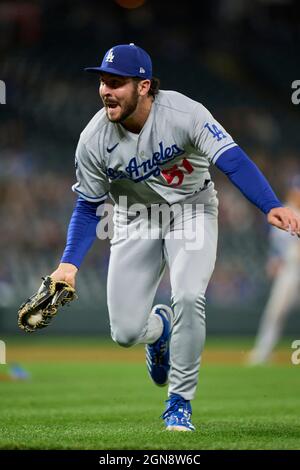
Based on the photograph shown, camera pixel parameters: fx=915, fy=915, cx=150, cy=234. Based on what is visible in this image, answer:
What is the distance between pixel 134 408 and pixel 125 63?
103 inches

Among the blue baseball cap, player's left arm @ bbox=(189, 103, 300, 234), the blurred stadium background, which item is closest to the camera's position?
player's left arm @ bbox=(189, 103, 300, 234)

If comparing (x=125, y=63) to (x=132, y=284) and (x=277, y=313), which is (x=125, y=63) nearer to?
(x=132, y=284)

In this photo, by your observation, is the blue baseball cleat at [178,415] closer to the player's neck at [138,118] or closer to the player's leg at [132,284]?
Answer: the player's leg at [132,284]

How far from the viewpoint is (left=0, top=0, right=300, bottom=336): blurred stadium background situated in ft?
48.2

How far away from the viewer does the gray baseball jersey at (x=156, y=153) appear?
4.84 meters

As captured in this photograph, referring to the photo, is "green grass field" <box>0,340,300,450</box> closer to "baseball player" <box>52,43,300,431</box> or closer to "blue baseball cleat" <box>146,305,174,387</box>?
"blue baseball cleat" <box>146,305,174,387</box>

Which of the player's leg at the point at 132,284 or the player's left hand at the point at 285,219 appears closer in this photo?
the player's left hand at the point at 285,219

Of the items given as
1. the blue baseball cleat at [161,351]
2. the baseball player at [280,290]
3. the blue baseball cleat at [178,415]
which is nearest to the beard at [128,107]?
the blue baseball cleat at [161,351]

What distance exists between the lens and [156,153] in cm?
492

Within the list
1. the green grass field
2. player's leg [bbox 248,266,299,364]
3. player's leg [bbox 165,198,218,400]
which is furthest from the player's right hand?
player's leg [bbox 248,266,299,364]

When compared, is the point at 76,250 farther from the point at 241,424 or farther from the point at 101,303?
the point at 101,303

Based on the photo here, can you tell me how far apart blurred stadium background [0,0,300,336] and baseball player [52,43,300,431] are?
9.09 metres

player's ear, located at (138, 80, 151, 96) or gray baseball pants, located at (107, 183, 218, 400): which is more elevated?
player's ear, located at (138, 80, 151, 96)
